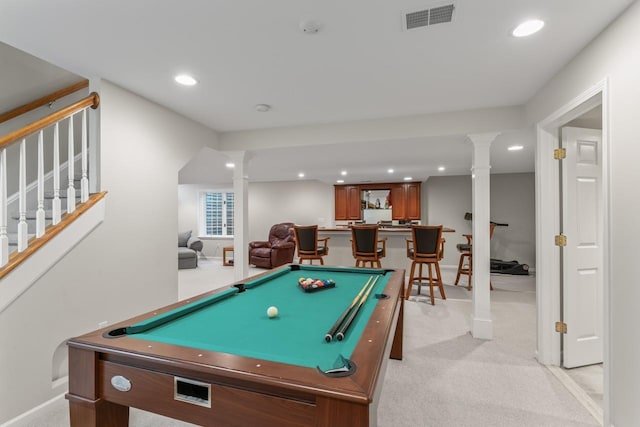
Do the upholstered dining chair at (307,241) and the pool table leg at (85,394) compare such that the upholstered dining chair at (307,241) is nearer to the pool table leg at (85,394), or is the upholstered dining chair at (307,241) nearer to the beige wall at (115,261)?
the beige wall at (115,261)

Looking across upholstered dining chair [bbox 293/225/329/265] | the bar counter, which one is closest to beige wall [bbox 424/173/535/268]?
the bar counter

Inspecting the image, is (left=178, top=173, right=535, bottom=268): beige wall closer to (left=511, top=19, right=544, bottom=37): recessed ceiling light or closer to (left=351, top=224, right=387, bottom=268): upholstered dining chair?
(left=351, top=224, right=387, bottom=268): upholstered dining chair

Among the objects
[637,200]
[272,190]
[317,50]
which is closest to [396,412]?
[637,200]

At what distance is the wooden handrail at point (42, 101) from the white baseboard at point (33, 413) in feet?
8.35

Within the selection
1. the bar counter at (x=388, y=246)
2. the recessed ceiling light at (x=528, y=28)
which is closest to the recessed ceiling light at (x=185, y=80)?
the recessed ceiling light at (x=528, y=28)

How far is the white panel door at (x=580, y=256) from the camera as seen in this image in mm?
2385

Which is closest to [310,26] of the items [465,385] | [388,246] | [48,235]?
[48,235]

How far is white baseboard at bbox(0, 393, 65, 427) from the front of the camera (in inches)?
68.1

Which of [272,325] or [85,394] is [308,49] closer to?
[272,325]

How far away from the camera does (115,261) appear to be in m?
2.39

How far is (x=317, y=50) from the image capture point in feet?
6.29

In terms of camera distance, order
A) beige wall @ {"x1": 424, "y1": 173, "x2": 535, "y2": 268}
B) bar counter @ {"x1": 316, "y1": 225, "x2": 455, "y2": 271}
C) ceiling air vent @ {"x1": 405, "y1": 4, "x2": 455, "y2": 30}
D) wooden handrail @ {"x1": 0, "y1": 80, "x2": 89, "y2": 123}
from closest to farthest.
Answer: ceiling air vent @ {"x1": 405, "y1": 4, "x2": 455, "y2": 30} → wooden handrail @ {"x1": 0, "y1": 80, "x2": 89, "y2": 123} → bar counter @ {"x1": 316, "y1": 225, "x2": 455, "y2": 271} → beige wall @ {"x1": 424, "y1": 173, "x2": 535, "y2": 268}

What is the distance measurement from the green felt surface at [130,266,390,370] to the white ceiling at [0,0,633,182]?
155 centimetres

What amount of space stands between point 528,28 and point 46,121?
3028mm
